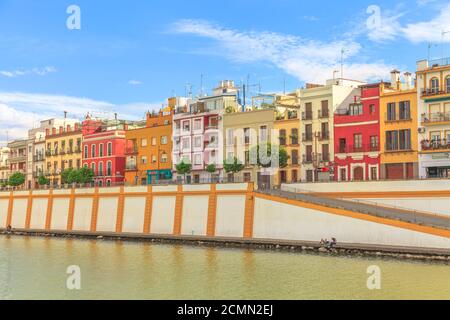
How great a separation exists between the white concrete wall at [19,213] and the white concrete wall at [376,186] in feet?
127

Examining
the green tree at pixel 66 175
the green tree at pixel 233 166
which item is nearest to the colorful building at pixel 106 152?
the green tree at pixel 66 175

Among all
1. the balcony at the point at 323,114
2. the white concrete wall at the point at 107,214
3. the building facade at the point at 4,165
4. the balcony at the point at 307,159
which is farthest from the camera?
the building facade at the point at 4,165

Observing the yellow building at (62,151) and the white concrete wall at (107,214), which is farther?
the yellow building at (62,151)

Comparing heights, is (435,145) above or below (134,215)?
above

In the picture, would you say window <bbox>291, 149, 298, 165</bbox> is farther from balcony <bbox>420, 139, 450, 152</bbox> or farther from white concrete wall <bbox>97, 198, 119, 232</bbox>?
white concrete wall <bbox>97, 198, 119, 232</bbox>

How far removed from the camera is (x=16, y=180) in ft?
339

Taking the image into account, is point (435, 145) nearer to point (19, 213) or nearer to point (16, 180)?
point (19, 213)

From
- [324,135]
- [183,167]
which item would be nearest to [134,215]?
[183,167]

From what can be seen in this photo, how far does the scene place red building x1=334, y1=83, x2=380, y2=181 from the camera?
62219 millimetres

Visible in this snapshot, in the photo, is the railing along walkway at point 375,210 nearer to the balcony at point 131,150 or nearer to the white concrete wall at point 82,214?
the white concrete wall at point 82,214

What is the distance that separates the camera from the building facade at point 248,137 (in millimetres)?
72938

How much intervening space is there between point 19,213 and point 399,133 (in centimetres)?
5020

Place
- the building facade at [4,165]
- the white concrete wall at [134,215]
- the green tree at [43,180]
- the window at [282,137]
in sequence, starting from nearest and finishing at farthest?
the white concrete wall at [134,215]
the window at [282,137]
the green tree at [43,180]
the building facade at [4,165]

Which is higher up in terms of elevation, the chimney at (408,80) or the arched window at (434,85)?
the chimney at (408,80)
